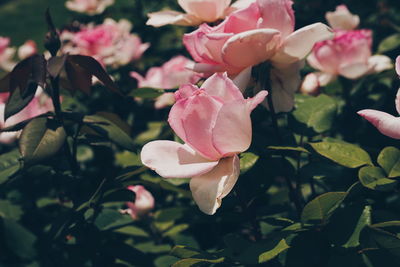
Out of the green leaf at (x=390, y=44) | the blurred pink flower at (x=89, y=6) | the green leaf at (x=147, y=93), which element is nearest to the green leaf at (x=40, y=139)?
the green leaf at (x=147, y=93)

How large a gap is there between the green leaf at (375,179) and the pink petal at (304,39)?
22 cm

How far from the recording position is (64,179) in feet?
3.61

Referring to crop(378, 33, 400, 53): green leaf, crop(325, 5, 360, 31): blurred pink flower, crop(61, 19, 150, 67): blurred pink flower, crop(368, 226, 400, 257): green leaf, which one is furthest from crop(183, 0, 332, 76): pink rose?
crop(61, 19, 150, 67): blurred pink flower

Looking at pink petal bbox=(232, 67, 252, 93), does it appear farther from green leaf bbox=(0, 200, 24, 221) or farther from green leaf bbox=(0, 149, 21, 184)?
green leaf bbox=(0, 200, 24, 221)

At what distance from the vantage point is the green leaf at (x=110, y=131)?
990 millimetres

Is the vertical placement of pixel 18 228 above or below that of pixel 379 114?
below

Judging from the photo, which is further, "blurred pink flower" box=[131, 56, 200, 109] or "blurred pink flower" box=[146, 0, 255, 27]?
"blurred pink flower" box=[131, 56, 200, 109]

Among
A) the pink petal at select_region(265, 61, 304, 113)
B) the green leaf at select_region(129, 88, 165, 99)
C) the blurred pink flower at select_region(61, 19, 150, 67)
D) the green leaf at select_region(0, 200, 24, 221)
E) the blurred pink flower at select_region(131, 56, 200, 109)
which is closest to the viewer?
the pink petal at select_region(265, 61, 304, 113)

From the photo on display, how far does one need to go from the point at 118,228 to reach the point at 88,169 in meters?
0.57

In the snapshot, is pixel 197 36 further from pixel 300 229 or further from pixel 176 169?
pixel 300 229

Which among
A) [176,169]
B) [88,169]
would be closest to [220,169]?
[176,169]

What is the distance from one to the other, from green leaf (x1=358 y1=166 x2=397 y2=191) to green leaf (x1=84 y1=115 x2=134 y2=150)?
436 millimetres

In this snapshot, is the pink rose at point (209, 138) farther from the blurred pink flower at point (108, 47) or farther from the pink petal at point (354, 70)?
the blurred pink flower at point (108, 47)

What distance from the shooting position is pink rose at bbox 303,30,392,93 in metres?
1.30
